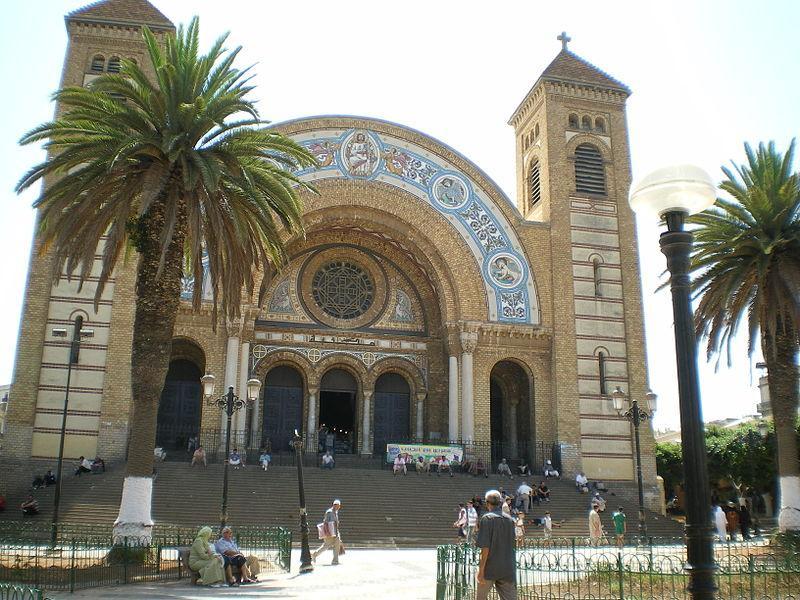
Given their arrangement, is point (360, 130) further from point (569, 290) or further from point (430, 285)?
point (569, 290)

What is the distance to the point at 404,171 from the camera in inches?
1261

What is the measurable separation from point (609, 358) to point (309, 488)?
1350 cm

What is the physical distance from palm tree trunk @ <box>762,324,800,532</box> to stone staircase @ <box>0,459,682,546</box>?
560 centimetres

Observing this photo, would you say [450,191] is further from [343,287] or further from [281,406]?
[281,406]

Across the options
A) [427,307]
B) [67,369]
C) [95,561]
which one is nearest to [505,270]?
[427,307]

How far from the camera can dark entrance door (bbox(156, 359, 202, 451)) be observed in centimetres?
3022

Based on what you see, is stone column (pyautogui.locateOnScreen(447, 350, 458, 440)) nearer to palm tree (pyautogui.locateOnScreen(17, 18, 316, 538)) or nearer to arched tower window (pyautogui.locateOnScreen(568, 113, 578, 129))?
arched tower window (pyautogui.locateOnScreen(568, 113, 578, 129))

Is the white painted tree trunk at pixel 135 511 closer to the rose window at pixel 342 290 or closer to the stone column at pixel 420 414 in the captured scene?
the rose window at pixel 342 290

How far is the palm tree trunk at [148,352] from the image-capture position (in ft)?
53.3

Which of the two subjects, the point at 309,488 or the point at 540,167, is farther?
the point at 540,167

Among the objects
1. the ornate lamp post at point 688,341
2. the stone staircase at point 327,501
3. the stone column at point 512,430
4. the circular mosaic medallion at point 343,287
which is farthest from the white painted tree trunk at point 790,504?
the circular mosaic medallion at point 343,287

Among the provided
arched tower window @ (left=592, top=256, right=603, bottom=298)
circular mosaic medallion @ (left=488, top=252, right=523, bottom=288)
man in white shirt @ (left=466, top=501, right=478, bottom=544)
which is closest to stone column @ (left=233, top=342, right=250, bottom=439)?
circular mosaic medallion @ (left=488, top=252, right=523, bottom=288)

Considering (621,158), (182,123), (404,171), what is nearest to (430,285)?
(404,171)

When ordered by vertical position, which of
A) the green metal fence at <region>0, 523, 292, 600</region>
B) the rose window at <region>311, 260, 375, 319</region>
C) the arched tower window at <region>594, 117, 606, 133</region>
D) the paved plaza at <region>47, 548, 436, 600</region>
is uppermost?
the arched tower window at <region>594, 117, 606, 133</region>
